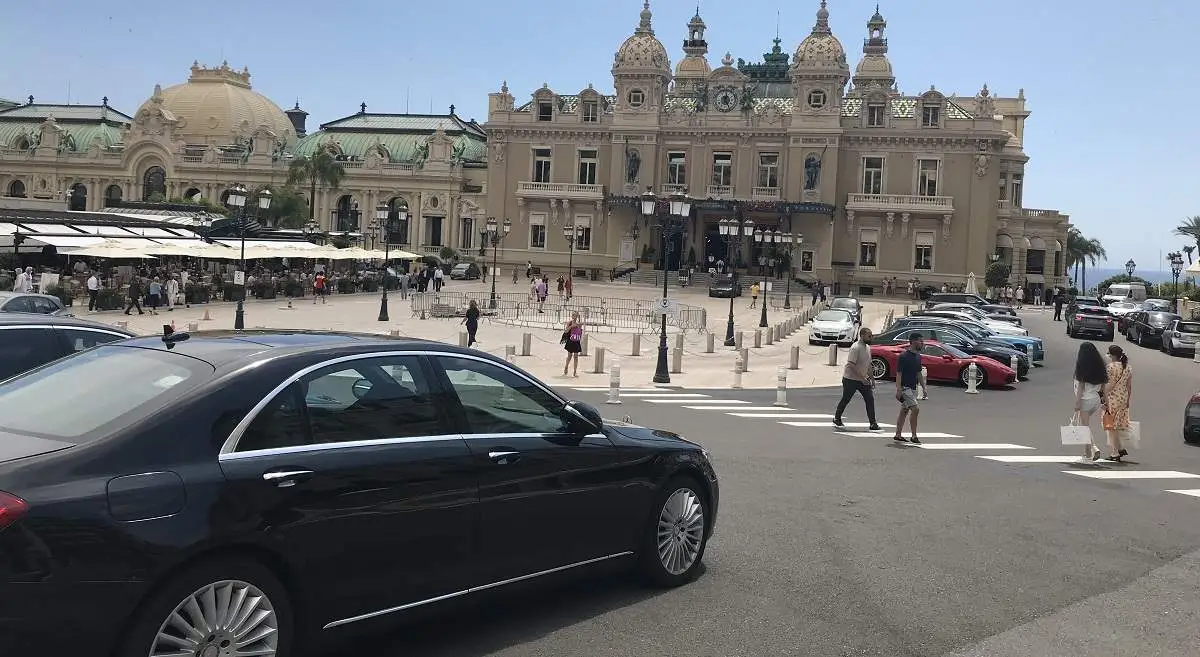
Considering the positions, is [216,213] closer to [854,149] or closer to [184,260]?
[184,260]

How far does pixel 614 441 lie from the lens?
6.64 m

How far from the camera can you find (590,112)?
76938 mm

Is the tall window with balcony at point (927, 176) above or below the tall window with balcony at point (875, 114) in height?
below

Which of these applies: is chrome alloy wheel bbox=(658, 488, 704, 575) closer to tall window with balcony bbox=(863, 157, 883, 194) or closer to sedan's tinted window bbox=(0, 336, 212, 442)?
sedan's tinted window bbox=(0, 336, 212, 442)

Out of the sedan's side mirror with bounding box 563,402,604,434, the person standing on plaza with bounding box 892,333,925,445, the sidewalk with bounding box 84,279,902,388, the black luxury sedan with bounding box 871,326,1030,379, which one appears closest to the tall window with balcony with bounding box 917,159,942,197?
the sidewalk with bounding box 84,279,902,388

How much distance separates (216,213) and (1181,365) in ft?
218

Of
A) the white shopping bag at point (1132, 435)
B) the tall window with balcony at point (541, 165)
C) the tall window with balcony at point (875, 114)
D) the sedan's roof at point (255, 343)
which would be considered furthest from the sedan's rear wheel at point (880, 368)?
the tall window with balcony at point (541, 165)

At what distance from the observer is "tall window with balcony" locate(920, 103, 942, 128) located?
71000 mm

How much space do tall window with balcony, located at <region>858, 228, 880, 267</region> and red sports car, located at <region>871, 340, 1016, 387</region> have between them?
4716 centimetres

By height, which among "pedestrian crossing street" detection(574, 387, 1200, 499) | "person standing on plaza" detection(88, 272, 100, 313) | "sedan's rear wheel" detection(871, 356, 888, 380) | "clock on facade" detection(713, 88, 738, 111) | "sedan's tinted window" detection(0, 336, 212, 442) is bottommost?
"pedestrian crossing street" detection(574, 387, 1200, 499)

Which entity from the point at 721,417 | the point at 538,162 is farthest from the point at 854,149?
the point at 721,417

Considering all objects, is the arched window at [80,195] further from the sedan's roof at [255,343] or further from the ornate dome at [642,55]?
the sedan's roof at [255,343]

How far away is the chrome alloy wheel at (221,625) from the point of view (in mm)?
4441

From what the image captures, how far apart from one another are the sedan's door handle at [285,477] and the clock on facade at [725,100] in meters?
72.2
